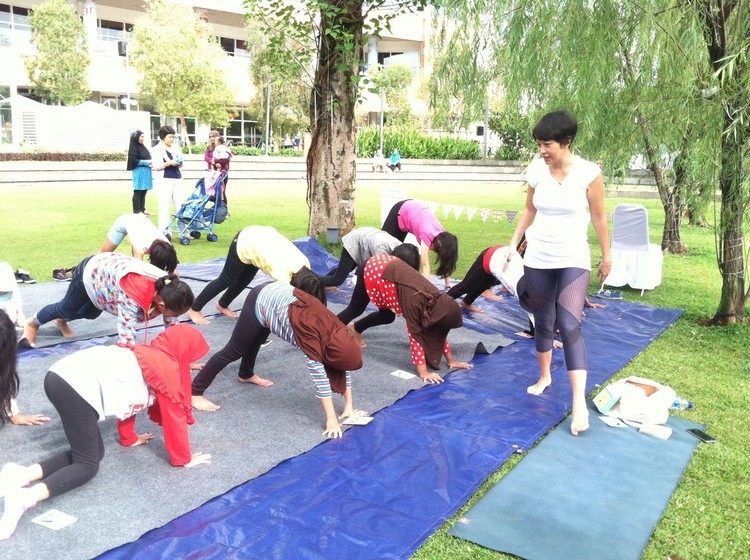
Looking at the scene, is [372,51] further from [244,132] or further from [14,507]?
[14,507]

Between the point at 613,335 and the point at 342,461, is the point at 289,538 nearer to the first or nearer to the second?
the point at 342,461

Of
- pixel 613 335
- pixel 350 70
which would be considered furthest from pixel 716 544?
pixel 350 70

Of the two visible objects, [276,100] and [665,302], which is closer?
[665,302]

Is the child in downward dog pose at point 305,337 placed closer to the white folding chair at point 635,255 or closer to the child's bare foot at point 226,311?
the child's bare foot at point 226,311

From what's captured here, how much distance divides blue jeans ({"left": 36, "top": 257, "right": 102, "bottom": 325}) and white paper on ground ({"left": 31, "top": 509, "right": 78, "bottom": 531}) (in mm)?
1959

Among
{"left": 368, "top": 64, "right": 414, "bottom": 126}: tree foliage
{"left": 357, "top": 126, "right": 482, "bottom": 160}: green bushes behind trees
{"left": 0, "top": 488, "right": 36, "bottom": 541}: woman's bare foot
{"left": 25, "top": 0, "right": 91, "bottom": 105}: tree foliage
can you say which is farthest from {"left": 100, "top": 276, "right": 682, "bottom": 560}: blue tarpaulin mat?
{"left": 368, "top": 64, "right": 414, "bottom": 126}: tree foliage

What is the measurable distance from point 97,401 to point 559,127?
2.70m

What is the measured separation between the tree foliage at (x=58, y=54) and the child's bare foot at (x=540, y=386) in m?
29.9

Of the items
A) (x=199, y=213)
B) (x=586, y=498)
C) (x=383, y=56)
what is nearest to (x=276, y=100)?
(x=383, y=56)

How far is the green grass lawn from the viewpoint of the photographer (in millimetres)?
3008

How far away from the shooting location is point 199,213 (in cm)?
986

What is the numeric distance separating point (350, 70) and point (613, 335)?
4.97m

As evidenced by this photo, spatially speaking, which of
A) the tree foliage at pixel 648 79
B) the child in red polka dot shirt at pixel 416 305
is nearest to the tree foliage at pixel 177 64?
the tree foliage at pixel 648 79

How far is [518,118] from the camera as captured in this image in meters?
8.28
